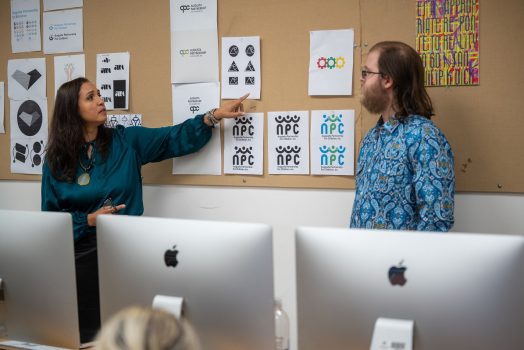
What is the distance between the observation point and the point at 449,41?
8.00 ft

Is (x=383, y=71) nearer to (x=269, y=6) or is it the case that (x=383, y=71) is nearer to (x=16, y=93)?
(x=269, y=6)

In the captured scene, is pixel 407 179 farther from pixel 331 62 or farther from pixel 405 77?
pixel 331 62

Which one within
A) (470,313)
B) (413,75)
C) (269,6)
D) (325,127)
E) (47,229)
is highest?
(269,6)

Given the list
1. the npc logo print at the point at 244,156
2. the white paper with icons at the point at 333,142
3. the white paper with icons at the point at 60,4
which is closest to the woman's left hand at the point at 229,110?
the npc logo print at the point at 244,156

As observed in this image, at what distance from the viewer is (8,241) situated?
1682 mm

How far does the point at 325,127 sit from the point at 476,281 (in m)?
1.58

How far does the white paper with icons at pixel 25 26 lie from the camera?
326cm

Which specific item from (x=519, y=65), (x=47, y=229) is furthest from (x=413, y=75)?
(x=47, y=229)

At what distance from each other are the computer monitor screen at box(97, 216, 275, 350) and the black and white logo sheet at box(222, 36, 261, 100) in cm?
144

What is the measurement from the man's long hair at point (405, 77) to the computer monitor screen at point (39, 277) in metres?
1.31

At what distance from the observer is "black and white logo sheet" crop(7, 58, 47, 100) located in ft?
10.7

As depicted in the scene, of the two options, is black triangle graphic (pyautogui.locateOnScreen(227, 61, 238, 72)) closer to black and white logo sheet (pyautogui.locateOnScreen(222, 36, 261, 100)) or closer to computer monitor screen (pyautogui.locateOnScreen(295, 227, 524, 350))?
black and white logo sheet (pyautogui.locateOnScreen(222, 36, 261, 100))

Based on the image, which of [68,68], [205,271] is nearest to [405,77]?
[205,271]

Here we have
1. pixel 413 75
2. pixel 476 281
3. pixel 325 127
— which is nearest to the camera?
pixel 476 281
